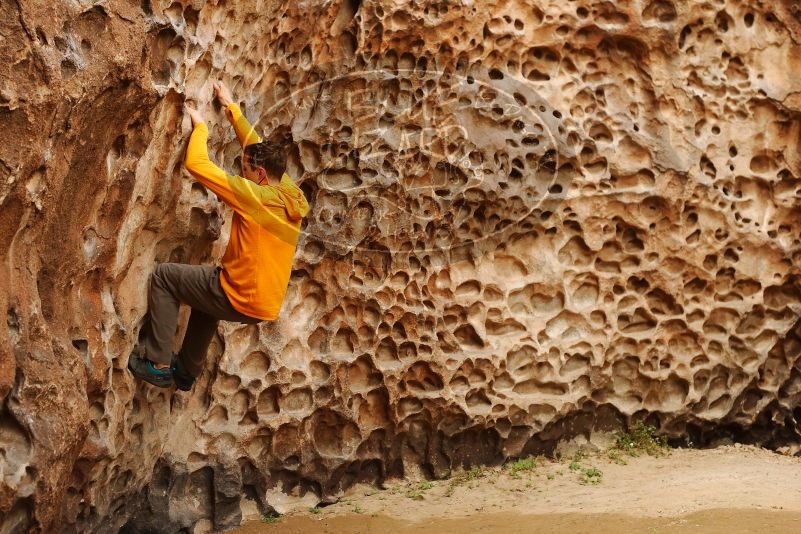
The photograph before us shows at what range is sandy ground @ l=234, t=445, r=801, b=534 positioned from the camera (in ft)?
18.9

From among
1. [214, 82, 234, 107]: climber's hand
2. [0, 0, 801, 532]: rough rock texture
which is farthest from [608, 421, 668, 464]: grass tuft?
[214, 82, 234, 107]: climber's hand

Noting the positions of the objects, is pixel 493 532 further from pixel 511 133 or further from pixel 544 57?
pixel 544 57

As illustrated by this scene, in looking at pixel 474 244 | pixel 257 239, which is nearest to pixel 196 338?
pixel 257 239

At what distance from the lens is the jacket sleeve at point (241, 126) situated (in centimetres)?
539

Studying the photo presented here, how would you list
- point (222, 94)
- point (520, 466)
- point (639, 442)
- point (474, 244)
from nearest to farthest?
point (222, 94)
point (474, 244)
point (520, 466)
point (639, 442)

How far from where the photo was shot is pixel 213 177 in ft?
16.3

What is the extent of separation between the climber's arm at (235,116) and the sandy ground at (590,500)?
7.25 feet

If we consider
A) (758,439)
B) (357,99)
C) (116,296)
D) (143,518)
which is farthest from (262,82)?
(758,439)

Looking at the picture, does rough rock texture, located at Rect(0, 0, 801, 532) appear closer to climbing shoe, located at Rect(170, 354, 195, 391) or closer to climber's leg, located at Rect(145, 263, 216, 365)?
climber's leg, located at Rect(145, 263, 216, 365)

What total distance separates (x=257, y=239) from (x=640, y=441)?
3.22m

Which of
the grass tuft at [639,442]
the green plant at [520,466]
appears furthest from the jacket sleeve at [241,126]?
the grass tuft at [639,442]

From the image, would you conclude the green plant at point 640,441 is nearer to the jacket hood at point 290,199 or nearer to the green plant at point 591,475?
the green plant at point 591,475

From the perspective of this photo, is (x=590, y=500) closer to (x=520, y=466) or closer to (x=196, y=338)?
(x=520, y=466)

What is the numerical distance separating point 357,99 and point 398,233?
826mm
